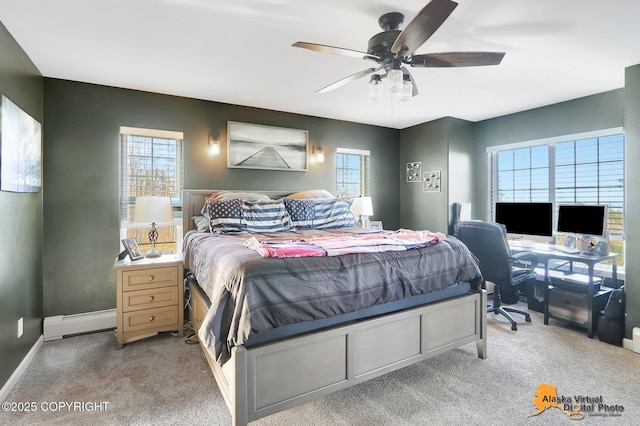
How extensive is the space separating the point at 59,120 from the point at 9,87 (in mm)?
881

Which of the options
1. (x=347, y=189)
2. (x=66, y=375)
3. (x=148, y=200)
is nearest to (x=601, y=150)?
(x=347, y=189)

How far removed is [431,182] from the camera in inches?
187

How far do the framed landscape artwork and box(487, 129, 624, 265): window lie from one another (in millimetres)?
5065

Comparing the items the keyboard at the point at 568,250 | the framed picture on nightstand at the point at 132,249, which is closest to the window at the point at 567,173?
the keyboard at the point at 568,250

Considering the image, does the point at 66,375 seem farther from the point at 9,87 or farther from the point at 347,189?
the point at 347,189

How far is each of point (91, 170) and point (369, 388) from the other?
10.5 feet

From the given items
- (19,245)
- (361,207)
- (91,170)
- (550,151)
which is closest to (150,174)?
(91,170)

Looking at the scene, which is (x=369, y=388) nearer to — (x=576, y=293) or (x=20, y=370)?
(x=576, y=293)

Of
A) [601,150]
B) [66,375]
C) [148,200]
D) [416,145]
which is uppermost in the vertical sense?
[416,145]

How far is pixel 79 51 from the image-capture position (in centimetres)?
252

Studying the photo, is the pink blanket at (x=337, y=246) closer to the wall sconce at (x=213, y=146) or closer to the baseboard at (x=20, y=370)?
the baseboard at (x=20, y=370)

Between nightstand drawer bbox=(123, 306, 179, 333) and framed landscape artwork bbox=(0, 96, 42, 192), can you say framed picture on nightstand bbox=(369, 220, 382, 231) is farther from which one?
framed landscape artwork bbox=(0, 96, 42, 192)

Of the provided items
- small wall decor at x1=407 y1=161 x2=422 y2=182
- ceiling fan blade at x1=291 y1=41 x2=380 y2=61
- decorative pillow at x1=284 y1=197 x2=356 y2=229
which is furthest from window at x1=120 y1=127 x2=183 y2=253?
small wall decor at x1=407 y1=161 x2=422 y2=182

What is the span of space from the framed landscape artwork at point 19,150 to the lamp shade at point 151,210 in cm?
77
